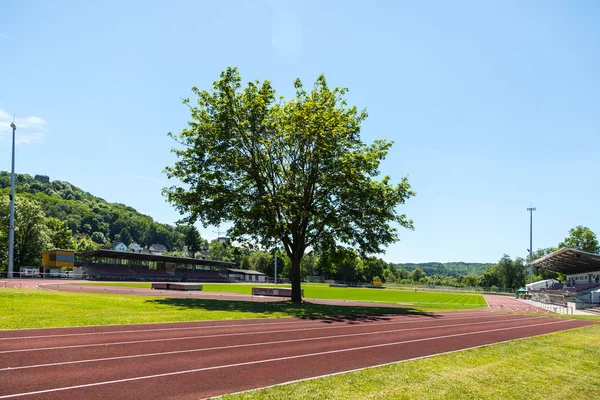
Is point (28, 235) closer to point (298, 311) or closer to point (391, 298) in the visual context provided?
point (391, 298)

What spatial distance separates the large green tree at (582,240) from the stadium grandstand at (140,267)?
99.5 metres

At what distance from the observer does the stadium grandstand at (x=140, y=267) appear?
86688mm

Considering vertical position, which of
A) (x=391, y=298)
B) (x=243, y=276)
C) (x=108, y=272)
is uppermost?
(x=108, y=272)

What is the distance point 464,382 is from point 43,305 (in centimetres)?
2333

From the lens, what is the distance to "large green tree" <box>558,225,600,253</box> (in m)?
119

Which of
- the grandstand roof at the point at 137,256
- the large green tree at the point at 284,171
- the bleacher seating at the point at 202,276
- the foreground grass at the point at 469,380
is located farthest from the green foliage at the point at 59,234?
the foreground grass at the point at 469,380

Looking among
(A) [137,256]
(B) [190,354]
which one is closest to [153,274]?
(A) [137,256]

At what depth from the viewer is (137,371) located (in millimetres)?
10875

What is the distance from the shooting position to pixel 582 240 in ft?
396

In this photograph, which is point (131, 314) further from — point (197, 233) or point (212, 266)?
point (197, 233)

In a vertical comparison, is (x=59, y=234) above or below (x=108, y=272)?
above

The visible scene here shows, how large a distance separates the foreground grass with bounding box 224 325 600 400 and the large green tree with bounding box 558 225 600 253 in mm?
124846

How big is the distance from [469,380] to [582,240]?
A: 5259 inches

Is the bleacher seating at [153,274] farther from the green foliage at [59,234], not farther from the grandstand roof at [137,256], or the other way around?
the green foliage at [59,234]
